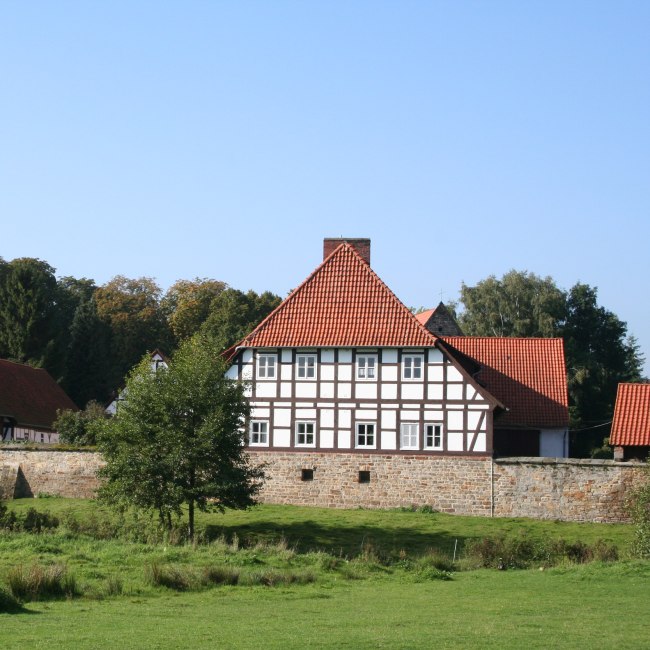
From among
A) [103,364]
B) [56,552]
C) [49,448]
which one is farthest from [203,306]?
[56,552]

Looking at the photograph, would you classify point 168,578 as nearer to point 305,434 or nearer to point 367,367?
point 305,434

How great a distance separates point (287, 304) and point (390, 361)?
4617mm

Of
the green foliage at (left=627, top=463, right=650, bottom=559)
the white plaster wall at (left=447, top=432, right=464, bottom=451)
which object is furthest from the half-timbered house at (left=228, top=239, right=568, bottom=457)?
the green foliage at (left=627, top=463, right=650, bottom=559)

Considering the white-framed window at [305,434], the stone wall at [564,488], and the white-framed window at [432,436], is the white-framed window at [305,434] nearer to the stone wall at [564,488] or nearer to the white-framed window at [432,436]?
the white-framed window at [432,436]

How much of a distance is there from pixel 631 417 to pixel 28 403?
2971cm

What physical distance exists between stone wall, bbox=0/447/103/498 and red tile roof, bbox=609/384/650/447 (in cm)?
1866

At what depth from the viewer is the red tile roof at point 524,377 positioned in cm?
4697

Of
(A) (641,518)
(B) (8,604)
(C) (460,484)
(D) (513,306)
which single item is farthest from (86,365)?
(B) (8,604)

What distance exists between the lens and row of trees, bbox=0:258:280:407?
6956cm

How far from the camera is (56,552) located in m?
28.2

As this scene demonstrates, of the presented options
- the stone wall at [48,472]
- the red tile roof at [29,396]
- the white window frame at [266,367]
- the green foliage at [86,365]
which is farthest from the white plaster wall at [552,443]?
the green foliage at [86,365]

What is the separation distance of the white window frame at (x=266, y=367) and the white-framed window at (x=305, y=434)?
2099 millimetres

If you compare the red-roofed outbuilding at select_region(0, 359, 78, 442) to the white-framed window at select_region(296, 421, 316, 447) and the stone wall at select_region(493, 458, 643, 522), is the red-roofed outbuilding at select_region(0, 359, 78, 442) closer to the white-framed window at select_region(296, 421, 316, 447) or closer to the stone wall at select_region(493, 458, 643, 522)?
the white-framed window at select_region(296, 421, 316, 447)

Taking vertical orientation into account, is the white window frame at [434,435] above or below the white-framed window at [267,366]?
below
